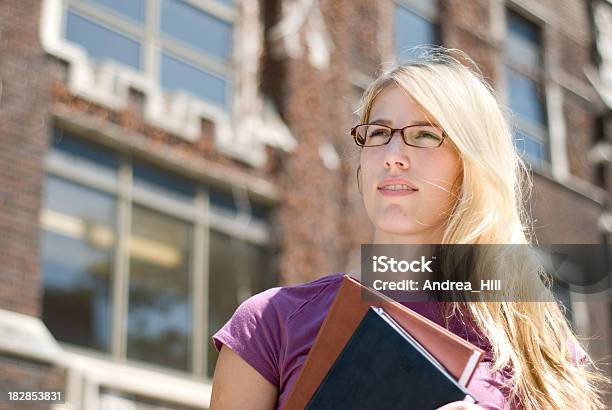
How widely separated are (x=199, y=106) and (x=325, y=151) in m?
1.62

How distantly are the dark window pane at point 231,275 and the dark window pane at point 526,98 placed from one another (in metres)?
5.66

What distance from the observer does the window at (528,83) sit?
15523 millimetres

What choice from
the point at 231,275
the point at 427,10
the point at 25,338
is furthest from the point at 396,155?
the point at 427,10

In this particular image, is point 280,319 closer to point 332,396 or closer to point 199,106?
point 332,396

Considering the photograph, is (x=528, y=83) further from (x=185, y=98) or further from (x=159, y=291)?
(x=159, y=291)

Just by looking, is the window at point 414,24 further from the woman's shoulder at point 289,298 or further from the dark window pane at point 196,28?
the woman's shoulder at point 289,298

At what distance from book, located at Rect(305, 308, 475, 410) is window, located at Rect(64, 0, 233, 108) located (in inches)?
331

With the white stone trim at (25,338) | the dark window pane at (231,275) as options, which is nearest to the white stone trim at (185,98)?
the dark window pane at (231,275)

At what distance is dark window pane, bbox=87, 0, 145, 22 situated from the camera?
1039 cm

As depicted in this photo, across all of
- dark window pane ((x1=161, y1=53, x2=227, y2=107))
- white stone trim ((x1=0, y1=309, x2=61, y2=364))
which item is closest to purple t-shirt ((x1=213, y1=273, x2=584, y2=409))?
white stone trim ((x1=0, y1=309, x2=61, y2=364))

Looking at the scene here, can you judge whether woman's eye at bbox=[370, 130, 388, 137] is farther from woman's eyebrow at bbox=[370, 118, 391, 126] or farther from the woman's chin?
the woman's chin

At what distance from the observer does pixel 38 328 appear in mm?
8516

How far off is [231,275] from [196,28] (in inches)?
99.9

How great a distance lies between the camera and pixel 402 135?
2291 millimetres
